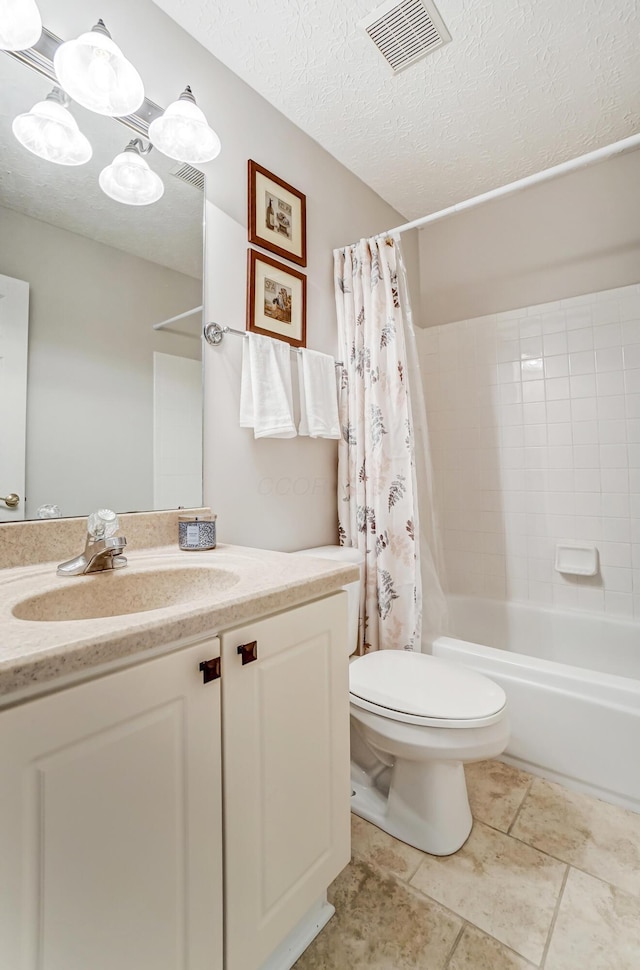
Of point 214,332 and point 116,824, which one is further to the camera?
point 214,332

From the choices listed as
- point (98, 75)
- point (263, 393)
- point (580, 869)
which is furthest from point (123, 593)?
point (580, 869)

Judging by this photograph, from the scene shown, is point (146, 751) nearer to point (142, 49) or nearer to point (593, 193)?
point (142, 49)

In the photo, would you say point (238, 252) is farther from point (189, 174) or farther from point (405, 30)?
point (405, 30)

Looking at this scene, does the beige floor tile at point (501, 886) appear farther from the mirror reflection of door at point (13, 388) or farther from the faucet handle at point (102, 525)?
the mirror reflection of door at point (13, 388)

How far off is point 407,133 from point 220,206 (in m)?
0.94

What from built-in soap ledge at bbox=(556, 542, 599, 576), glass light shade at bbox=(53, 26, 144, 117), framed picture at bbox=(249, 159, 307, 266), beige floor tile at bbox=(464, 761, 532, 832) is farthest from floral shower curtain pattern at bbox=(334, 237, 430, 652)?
glass light shade at bbox=(53, 26, 144, 117)

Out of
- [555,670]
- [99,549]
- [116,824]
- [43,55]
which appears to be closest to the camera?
[116,824]

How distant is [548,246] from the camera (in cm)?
216

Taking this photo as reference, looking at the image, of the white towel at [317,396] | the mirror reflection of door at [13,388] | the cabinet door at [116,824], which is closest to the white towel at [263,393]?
the white towel at [317,396]

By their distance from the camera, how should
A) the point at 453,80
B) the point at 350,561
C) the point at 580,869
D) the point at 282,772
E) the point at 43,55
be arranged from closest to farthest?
the point at 282,772 → the point at 43,55 → the point at 580,869 → the point at 453,80 → the point at 350,561

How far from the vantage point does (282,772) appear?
812mm

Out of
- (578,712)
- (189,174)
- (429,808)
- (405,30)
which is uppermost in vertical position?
(405,30)

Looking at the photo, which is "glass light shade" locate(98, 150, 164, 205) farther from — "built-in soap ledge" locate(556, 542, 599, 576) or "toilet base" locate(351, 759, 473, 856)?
"built-in soap ledge" locate(556, 542, 599, 576)

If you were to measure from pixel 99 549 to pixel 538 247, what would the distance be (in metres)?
2.38
